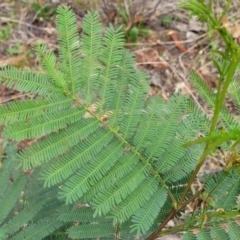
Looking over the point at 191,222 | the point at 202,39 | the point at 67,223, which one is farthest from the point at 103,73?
the point at 202,39

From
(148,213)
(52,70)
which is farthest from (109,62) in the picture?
(148,213)

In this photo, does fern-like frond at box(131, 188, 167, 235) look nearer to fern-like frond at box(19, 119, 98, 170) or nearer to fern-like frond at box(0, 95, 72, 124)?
fern-like frond at box(19, 119, 98, 170)

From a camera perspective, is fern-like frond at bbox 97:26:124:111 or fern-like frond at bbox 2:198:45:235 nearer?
fern-like frond at bbox 97:26:124:111

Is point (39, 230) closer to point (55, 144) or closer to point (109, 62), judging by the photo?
point (55, 144)

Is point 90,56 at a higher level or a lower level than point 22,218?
higher

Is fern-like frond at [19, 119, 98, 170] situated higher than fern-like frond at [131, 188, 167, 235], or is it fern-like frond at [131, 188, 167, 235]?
fern-like frond at [19, 119, 98, 170]

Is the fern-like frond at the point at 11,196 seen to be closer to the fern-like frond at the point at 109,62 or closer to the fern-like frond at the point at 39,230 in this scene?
the fern-like frond at the point at 39,230

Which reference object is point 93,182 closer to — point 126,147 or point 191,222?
point 126,147

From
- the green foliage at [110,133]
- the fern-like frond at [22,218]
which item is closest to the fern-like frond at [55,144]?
the green foliage at [110,133]

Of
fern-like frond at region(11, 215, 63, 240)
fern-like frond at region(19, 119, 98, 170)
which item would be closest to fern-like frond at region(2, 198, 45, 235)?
fern-like frond at region(11, 215, 63, 240)
